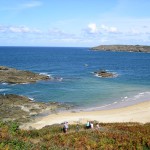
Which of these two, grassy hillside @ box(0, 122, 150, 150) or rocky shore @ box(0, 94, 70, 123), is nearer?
grassy hillside @ box(0, 122, 150, 150)

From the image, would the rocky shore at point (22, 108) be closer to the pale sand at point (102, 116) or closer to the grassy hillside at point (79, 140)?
the pale sand at point (102, 116)

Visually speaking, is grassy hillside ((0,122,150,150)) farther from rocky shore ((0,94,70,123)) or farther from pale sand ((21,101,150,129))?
rocky shore ((0,94,70,123))

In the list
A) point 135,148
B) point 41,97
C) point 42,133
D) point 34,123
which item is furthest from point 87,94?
point 135,148

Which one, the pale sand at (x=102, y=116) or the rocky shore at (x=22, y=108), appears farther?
the rocky shore at (x=22, y=108)

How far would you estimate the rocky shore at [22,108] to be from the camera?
137 ft

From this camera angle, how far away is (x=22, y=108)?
46.2 meters

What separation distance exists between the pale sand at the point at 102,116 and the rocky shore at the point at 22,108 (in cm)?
212

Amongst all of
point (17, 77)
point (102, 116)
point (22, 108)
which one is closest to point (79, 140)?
point (102, 116)

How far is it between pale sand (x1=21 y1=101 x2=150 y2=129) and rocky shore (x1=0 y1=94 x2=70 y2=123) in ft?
6.97

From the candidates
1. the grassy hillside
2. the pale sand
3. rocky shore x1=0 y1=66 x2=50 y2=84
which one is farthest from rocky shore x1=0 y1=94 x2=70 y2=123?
rocky shore x1=0 y1=66 x2=50 y2=84

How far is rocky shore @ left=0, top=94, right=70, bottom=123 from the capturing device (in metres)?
41.7

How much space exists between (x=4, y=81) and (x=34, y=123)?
1275 inches

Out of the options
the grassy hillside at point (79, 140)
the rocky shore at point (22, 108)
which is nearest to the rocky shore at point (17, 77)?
the rocky shore at point (22, 108)

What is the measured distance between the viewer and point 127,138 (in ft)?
75.4
